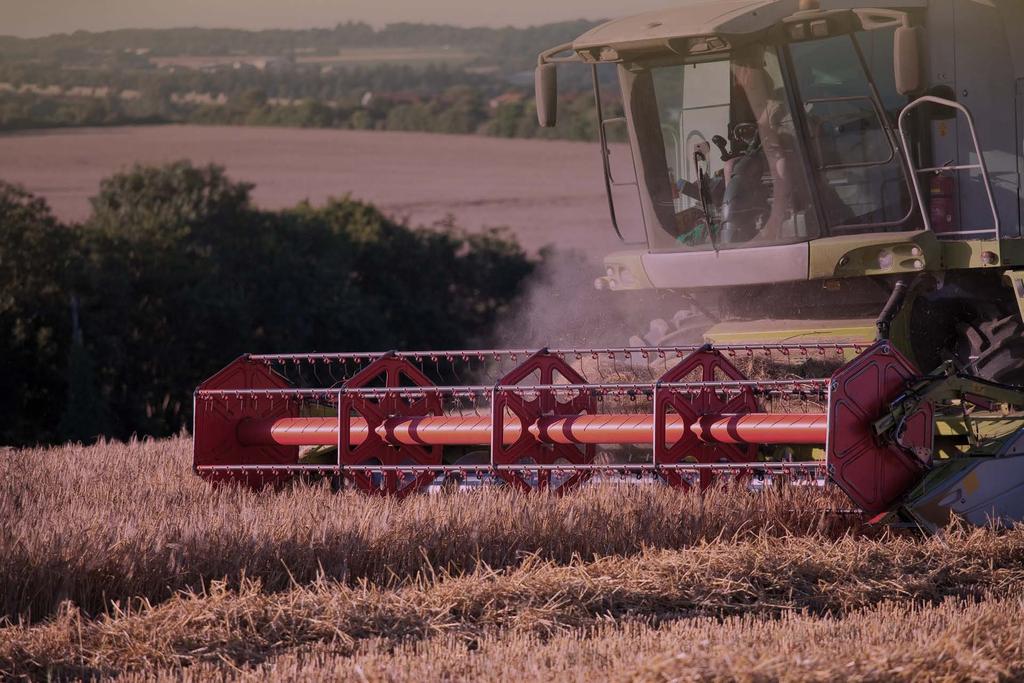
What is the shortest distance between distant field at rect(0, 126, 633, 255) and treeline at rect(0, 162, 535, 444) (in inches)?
60.1

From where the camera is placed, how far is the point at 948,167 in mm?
6766

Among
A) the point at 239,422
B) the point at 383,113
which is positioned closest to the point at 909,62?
the point at 239,422

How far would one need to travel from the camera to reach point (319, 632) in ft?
13.3

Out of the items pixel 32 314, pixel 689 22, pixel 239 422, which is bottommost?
pixel 32 314

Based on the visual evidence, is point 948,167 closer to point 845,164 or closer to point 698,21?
point 845,164

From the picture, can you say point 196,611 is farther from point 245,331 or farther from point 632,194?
point 245,331

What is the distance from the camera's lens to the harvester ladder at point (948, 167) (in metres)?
6.41

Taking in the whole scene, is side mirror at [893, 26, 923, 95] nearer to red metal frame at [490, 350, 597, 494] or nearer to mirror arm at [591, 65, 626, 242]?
mirror arm at [591, 65, 626, 242]

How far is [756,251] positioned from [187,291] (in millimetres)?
18954

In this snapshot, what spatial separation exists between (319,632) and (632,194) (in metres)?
4.10

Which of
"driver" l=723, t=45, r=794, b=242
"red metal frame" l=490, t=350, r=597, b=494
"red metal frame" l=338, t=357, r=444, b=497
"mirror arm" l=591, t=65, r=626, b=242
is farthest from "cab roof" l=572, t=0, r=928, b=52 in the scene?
"red metal frame" l=338, t=357, r=444, b=497

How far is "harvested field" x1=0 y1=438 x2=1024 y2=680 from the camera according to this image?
11.9ft

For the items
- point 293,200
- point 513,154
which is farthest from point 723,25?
point 513,154

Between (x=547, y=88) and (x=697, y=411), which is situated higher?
(x=547, y=88)
